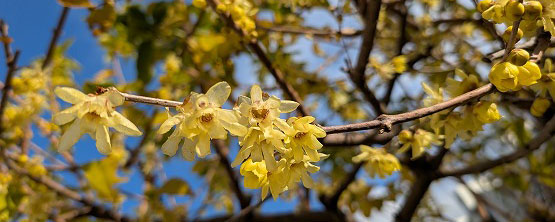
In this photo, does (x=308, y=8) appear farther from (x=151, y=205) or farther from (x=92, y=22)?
(x=151, y=205)

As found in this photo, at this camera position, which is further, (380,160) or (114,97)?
(380,160)

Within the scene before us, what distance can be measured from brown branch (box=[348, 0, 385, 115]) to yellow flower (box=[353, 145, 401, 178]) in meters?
0.34

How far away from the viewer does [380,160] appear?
1308mm

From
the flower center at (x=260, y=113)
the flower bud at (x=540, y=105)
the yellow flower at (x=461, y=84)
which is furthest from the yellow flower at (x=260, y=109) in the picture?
the flower bud at (x=540, y=105)

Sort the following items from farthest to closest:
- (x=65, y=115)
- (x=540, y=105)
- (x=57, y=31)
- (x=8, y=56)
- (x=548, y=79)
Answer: (x=57, y=31)
(x=8, y=56)
(x=540, y=105)
(x=548, y=79)
(x=65, y=115)

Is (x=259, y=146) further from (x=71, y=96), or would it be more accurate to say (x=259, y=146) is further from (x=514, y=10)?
(x=514, y=10)

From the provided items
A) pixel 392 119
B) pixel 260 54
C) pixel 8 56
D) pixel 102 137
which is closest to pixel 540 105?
pixel 392 119

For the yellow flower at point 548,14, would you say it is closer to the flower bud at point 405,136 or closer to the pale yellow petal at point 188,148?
the flower bud at point 405,136

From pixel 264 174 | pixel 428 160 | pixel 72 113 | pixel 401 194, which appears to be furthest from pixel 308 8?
pixel 72 113

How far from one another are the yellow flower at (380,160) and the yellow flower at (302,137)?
476 mm

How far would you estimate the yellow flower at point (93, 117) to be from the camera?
817 mm

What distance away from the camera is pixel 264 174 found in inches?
37.5

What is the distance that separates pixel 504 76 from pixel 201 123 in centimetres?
56

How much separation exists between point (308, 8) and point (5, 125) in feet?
5.43
